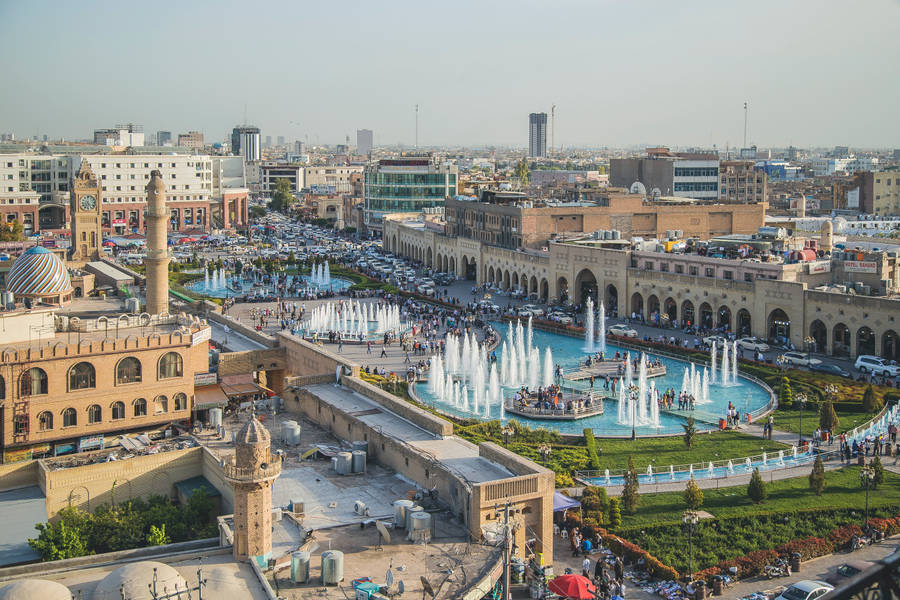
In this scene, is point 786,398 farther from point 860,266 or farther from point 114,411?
point 114,411

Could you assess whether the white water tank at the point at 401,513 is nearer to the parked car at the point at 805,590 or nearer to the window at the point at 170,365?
the parked car at the point at 805,590

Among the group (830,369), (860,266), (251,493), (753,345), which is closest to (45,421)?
(251,493)

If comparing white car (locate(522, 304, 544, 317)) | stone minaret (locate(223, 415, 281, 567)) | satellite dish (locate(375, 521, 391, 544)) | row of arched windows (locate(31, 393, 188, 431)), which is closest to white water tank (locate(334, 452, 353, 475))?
satellite dish (locate(375, 521, 391, 544))

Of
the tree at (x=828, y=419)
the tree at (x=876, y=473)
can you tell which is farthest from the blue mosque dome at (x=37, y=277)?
the tree at (x=876, y=473)

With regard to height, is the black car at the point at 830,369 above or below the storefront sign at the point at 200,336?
below

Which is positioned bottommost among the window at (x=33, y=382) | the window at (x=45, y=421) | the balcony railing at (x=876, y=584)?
the window at (x=45, y=421)

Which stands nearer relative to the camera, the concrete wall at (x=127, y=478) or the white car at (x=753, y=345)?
the concrete wall at (x=127, y=478)

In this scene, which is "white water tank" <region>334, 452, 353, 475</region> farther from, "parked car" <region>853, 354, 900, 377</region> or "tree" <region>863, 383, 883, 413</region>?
"parked car" <region>853, 354, 900, 377</region>
